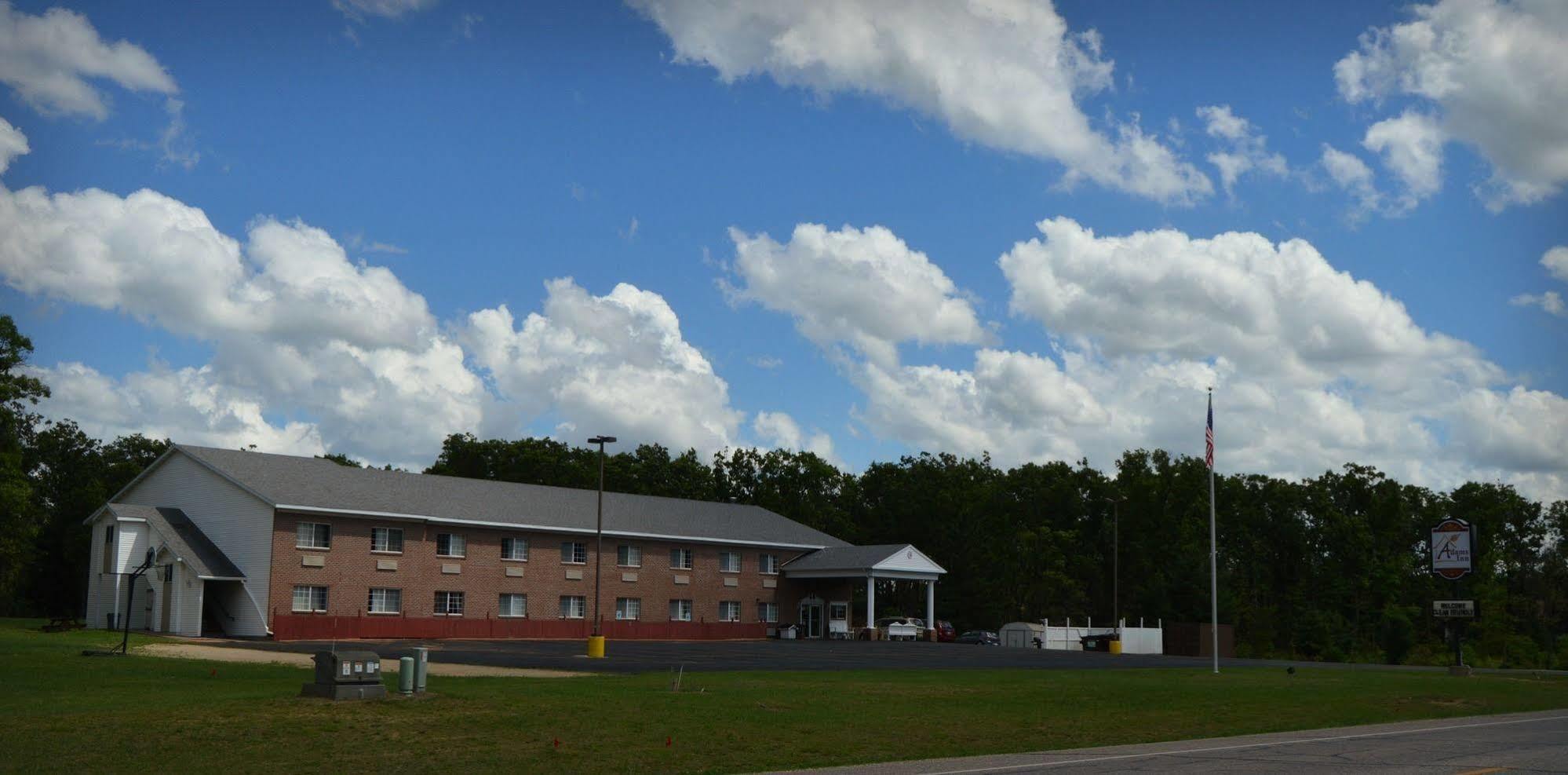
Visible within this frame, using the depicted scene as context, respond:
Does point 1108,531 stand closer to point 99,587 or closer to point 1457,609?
point 1457,609

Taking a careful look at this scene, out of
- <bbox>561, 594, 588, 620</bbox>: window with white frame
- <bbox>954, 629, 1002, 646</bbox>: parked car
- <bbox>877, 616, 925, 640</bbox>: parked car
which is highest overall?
<bbox>561, 594, 588, 620</bbox>: window with white frame

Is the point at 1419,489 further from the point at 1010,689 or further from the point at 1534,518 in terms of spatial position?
the point at 1010,689

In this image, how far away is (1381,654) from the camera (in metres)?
78.1

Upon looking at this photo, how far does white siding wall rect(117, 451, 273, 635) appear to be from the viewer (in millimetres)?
53875

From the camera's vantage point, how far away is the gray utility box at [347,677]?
20281mm

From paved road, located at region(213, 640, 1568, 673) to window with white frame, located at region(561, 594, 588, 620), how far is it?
950 centimetres

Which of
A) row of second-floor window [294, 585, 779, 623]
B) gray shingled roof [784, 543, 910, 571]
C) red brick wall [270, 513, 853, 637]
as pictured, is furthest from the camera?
gray shingled roof [784, 543, 910, 571]

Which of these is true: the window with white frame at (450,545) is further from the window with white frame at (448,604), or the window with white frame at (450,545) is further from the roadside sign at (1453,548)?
the roadside sign at (1453,548)

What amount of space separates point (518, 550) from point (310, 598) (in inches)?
420

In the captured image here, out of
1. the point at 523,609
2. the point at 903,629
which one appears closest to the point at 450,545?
the point at 523,609

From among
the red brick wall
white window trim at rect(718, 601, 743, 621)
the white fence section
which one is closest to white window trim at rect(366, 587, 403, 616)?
the red brick wall

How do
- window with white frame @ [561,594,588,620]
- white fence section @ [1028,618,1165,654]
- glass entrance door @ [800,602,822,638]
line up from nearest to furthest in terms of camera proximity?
white fence section @ [1028,618,1165,654] → window with white frame @ [561,594,588,620] → glass entrance door @ [800,602,822,638]

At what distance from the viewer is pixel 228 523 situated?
56156mm

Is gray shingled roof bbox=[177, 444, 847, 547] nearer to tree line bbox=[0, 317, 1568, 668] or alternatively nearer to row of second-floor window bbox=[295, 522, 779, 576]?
row of second-floor window bbox=[295, 522, 779, 576]
